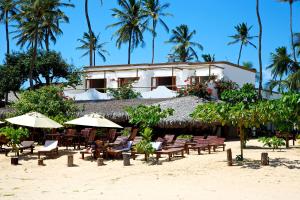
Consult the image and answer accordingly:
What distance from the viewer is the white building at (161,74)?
33.2 meters

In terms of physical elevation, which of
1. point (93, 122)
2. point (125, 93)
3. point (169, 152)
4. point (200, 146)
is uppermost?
point (125, 93)

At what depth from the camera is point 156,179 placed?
1344 centimetres

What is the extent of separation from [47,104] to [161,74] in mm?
11986

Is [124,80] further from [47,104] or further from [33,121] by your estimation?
[33,121]

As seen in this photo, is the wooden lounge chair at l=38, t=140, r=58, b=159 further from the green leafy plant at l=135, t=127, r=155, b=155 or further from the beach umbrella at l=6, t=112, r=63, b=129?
the green leafy plant at l=135, t=127, r=155, b=155

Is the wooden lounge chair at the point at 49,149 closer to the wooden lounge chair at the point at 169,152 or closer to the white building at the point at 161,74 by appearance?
the wooden lounge chair at the point at 169,152

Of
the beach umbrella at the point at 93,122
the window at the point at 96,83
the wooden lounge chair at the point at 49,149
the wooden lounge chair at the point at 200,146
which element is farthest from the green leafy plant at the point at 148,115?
the window at the point at 96,83

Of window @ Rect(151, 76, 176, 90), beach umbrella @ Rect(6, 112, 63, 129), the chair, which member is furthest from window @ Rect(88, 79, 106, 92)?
the chair

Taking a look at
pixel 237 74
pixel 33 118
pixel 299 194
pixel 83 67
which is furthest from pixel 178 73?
pixel 299 194

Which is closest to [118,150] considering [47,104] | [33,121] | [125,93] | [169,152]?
[169,152]

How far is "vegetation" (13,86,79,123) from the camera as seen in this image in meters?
25.9

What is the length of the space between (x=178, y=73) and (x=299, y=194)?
24705 mm

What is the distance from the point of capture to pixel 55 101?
86.9 feet

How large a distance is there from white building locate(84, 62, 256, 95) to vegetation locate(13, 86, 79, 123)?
28.5 ft
